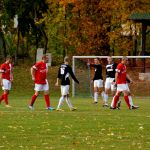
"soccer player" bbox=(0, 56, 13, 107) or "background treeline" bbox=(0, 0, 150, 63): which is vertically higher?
"background treeline" bbox=(0, 0, 150, 63)

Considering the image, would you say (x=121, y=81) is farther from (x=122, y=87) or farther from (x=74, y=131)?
(x=74, y=131)

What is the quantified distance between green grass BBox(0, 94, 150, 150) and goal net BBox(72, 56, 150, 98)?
18367mm

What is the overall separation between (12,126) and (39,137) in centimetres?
272

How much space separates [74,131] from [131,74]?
2680 centimetres

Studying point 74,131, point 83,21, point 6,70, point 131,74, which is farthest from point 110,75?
point 83,21

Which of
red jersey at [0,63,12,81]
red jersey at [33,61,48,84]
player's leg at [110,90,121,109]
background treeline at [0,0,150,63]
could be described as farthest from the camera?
background treeline at [0,0,150,63]

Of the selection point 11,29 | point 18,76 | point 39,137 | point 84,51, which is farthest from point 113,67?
point 11,29

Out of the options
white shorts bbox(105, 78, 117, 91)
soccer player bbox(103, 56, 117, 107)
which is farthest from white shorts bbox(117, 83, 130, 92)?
white shorts bbox(105, 78, 117, 91)

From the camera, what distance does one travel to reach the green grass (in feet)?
46.5

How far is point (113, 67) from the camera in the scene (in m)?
29.5

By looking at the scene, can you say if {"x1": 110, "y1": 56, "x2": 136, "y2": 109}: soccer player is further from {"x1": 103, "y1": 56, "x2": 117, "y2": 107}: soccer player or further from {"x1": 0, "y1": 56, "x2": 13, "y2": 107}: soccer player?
{"x1": 0, "y1": 56, "x2": 13, "y2": 107}: soccer player

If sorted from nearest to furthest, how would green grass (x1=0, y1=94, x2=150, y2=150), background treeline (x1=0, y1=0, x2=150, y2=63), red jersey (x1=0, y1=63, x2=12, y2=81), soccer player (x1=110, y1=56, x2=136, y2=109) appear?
1. green grass (x1=0, y1=94, x2=150, y2=150)
2. soccer player (x1=110, y1=56, x2=136, y2=109)
3. red jersey (x1=0, y1=63, x2=12, y2=81)
4. background treeline (x1=0, y1=0, x2=150, y2=63)

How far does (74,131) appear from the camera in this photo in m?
16.8

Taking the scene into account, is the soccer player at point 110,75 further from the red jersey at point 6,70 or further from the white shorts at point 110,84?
the red jersey at point 6,70
